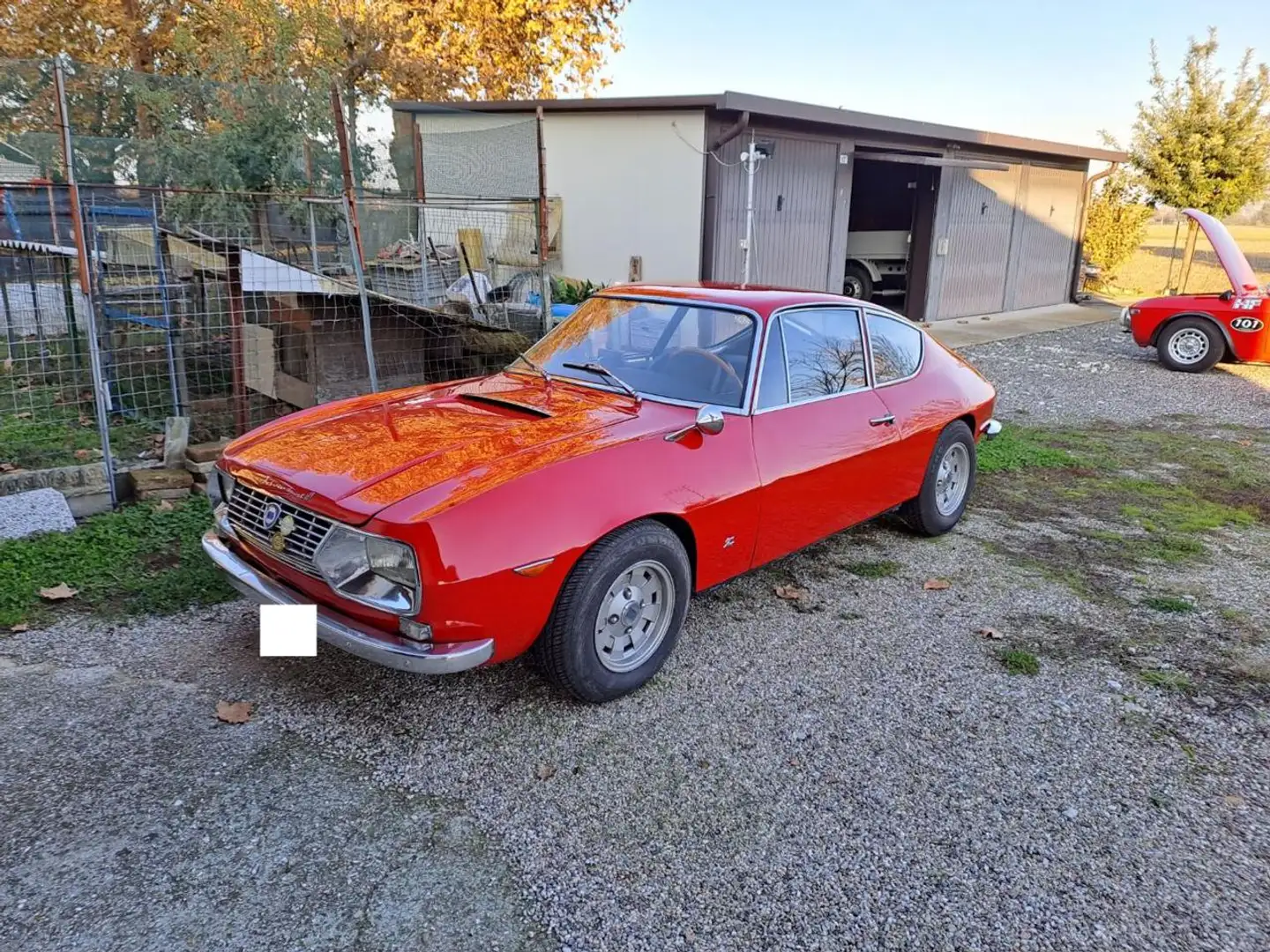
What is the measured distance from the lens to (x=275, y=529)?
3160 mm

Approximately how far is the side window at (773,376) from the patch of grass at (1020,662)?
59.7 inches

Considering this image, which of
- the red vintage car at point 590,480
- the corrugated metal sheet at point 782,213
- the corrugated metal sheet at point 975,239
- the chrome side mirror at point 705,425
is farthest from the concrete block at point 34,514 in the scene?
the corrugated metal sheet at point 975,239

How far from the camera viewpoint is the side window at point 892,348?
478 cm

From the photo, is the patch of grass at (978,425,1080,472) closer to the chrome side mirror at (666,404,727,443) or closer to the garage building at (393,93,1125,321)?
the chrome side mirror at (666,404,727,443)

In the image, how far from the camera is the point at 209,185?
1020 centimetres

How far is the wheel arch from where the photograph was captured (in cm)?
1119

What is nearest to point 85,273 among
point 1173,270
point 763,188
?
point 763,188

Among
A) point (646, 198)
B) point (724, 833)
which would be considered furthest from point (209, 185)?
point (724, 833)

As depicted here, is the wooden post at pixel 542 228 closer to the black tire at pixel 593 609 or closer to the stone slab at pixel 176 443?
the stone slab at pixel 176 443

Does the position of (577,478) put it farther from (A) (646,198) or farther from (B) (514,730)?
(A) (646,198)

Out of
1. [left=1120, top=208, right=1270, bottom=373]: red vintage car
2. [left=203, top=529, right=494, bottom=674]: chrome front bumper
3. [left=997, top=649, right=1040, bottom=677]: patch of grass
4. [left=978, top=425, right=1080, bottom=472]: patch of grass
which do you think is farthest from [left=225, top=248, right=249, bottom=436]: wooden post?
[left=1120, top=208, right=1270, bottom=373]: red vintage car

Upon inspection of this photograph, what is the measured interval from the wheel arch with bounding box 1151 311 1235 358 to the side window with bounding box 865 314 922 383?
844 centimetres

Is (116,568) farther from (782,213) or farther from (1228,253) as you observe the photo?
(1228,253)

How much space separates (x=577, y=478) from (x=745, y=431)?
0.98 meters
